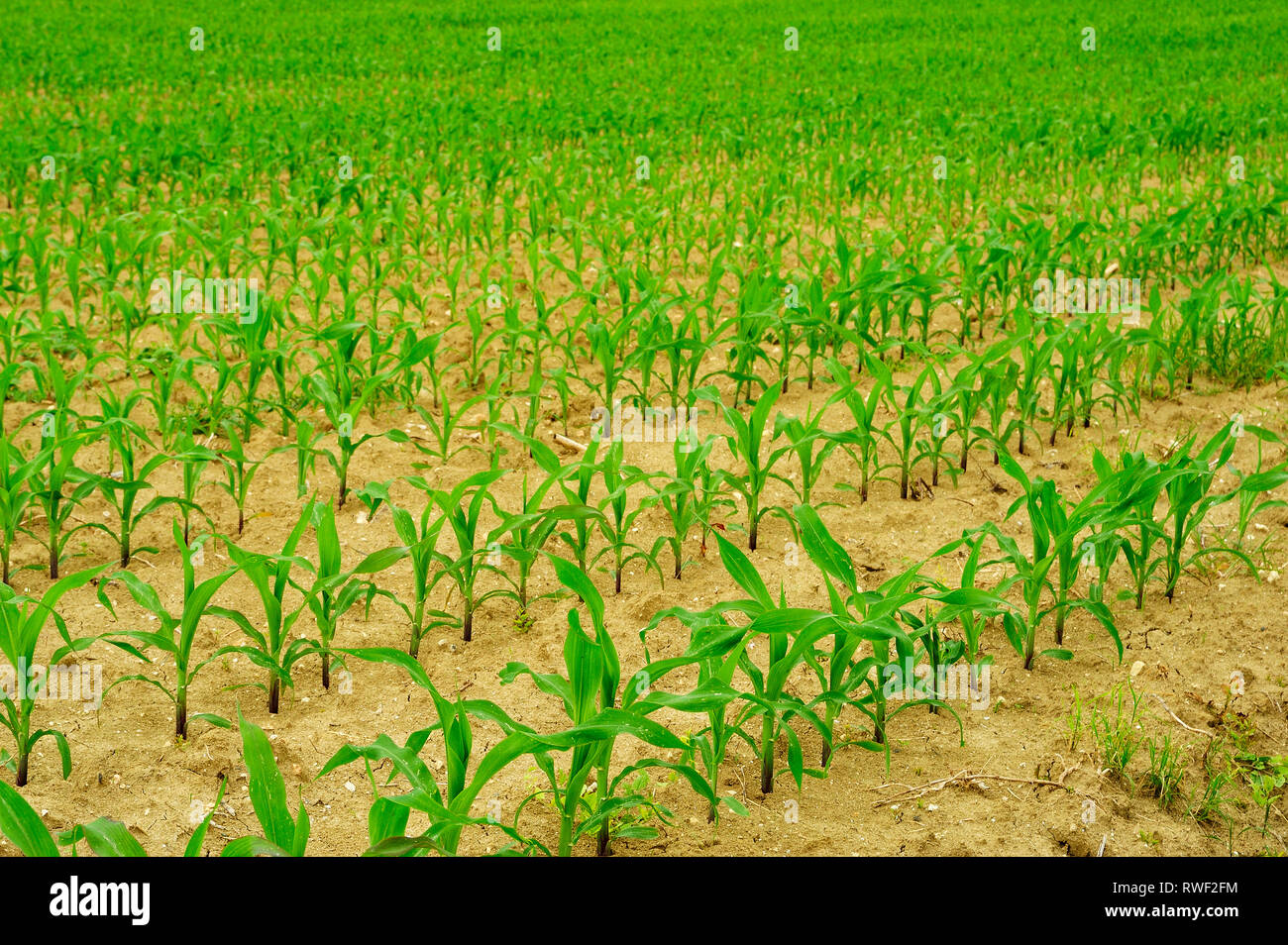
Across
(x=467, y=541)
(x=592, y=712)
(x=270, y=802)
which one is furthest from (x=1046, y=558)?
(x=270, y=802)

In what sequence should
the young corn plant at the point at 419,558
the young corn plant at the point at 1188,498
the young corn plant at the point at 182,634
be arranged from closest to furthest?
the young corn plant at the point at 182,634, the young corn plant at the point at 419,558, the young corn plant at the point at 1188,498

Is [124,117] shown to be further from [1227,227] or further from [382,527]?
[1227,227]

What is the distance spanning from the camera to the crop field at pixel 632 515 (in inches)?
95.0

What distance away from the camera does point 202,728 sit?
8.84ft

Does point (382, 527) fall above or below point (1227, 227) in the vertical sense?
below

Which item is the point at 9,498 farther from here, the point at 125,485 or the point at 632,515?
the point at 632,515

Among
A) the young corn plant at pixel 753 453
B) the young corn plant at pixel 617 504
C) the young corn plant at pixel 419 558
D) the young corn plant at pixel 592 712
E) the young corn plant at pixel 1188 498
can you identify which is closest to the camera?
the young corn plant at pixel 592 712

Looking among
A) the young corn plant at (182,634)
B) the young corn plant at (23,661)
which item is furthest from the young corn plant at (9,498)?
the young corn plant at (23,661)

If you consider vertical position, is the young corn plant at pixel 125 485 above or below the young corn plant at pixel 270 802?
above

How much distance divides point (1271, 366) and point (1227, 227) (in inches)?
77.1

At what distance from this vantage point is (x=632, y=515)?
322 cm

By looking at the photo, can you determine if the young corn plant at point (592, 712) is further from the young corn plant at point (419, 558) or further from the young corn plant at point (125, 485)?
the young corn plant at point (125, 485)

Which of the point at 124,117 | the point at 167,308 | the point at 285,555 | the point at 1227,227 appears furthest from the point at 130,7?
the point at 285,555

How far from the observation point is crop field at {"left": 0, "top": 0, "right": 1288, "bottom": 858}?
2.41 meters
